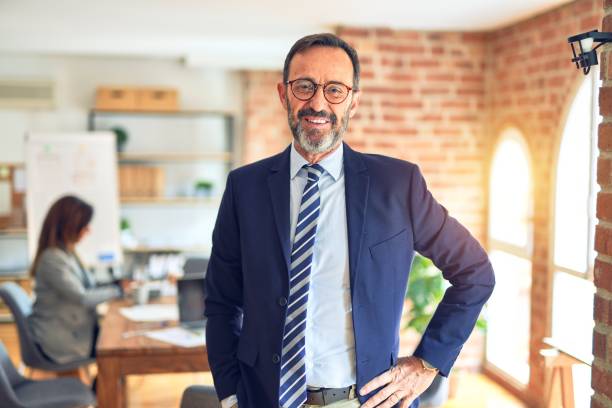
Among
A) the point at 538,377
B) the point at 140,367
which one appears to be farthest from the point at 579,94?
the point at 140,367

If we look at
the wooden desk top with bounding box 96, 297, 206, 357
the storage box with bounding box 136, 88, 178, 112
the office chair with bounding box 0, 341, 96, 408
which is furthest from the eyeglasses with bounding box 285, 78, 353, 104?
the storage box with bounding box 136, 88, 178, 112

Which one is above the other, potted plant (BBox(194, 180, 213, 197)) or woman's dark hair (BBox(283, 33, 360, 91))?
woman's dark hair (BBox(283, 33, 360, 91))

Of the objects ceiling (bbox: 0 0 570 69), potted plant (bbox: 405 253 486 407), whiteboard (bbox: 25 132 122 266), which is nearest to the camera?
ceiling (bbox: 0 0 570 69)

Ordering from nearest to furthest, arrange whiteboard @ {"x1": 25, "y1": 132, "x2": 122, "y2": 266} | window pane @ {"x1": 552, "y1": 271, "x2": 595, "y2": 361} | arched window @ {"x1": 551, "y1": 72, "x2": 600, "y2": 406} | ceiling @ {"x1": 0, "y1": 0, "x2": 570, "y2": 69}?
arched window @ {"x1": 551, "y1": 72, "x2": 600, "y2": 406} < window pane @ {"x1": 552, "y1": 271, "x2": 595, "y2": 361} < ceiling @ {"x1": 0, "y1": 0, "x2": 570, "y2": 69} < whiteboard @ {"x1": 25, "y1": 132, "x2": 122, "y2": 266}

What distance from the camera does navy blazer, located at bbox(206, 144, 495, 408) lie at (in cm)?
171

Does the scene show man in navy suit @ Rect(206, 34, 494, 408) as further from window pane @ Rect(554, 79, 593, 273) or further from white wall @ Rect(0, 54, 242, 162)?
white wall @ Rect(0, 54, 242, 162)

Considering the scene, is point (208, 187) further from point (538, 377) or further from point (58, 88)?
point (538, 377)

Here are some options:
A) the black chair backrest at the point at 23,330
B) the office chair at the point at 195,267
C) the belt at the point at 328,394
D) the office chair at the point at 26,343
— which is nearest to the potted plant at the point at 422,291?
the office chair at the point at 195,267

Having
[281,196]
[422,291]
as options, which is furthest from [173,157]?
[281,196]

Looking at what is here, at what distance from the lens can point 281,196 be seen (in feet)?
5.89

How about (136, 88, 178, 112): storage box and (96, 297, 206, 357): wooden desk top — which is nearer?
(96, 297, 206, 357): wooden desk top

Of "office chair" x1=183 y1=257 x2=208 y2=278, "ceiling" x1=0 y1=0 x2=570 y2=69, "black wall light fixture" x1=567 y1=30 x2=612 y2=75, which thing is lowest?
"office chair" x1=183 y1=257 x2=208 y2=278

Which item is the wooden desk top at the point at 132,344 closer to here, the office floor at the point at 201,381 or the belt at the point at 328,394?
the office floor at the point at 201,381

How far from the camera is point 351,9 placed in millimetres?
4367
